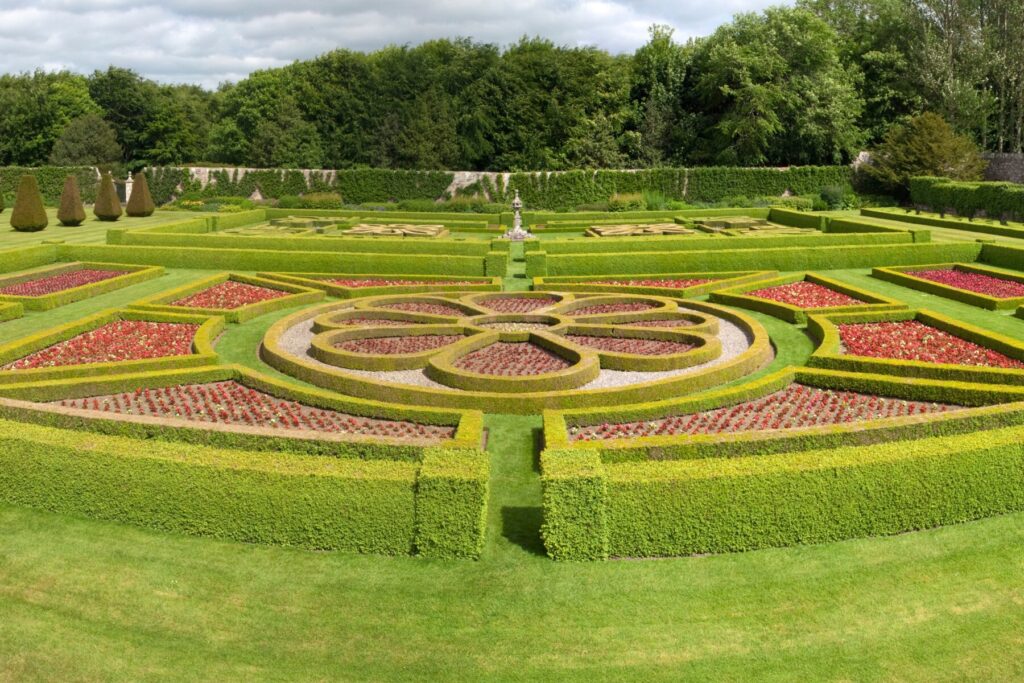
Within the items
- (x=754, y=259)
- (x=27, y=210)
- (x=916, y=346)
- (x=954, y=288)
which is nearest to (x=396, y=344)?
(x=916, y=346)

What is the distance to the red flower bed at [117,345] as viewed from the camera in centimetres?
1746

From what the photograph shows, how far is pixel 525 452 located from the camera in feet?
41.7

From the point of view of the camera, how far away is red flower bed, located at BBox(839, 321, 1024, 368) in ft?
56.2

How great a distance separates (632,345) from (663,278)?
920 centimetres

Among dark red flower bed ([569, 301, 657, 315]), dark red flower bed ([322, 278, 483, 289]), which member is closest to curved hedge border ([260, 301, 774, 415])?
dark red flower bed ([569, 301, 657, 315])

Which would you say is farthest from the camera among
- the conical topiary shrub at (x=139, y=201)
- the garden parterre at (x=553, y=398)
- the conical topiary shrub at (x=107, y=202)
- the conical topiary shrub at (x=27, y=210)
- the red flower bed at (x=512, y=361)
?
the conical topiary shrub at (x=139, y=201)

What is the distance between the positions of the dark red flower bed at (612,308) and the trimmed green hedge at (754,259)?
221 inches

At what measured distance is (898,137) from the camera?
56.2 metres

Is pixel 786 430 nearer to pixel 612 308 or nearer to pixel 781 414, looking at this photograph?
pixel 781 414

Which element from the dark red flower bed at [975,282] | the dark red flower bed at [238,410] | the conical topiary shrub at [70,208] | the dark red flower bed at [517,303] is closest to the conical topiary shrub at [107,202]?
the conical topiary shrub at [70,208]

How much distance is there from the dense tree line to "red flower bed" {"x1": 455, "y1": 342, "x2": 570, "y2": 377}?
47.7 m

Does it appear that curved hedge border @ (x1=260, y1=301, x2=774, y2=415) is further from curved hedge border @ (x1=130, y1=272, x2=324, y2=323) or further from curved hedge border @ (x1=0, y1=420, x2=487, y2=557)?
curved hedge border @ (x1=130, y1=272, x2=324, y2=323)

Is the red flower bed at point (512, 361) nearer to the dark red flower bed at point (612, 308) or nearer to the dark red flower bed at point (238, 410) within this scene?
the dark red flower bed at point (238, 410)

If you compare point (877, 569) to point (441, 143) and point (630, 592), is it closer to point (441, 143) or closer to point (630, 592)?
point (630, 592)
